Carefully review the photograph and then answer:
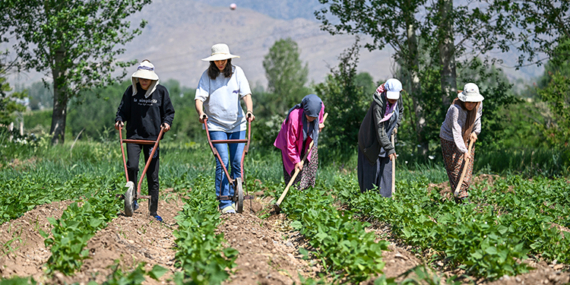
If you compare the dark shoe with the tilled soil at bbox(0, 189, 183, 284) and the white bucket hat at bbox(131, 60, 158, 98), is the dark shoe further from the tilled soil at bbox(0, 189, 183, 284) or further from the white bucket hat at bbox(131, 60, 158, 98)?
the white bucket hat at bbox(131, 60, 158, 98)

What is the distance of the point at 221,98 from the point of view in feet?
18.7

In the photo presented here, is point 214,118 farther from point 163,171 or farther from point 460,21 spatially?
point 460,21

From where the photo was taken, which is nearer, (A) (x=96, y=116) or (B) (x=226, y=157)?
(B) (x=226, y=157)

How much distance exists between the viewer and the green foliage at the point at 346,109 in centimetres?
1238

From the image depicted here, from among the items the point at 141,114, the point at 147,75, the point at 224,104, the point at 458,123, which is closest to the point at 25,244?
the point at 141,114

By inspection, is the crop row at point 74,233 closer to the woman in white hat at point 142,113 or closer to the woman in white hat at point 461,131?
the woman in white hat at point 142,113

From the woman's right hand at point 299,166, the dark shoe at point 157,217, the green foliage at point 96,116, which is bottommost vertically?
the green foliage at point 96,116

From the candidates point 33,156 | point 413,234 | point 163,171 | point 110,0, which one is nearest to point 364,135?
point 413,234

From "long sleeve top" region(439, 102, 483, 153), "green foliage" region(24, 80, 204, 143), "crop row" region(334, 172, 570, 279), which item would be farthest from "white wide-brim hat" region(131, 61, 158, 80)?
"green foliage" region(24, 80, 204, 143)

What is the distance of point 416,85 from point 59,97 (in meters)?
9.35

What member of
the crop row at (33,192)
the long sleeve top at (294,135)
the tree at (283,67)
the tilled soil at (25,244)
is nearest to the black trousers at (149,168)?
the tilled soil at (25,244)

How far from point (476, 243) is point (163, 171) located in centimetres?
580

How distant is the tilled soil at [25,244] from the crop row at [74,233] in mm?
194

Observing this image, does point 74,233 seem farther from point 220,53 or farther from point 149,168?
point 220,53
